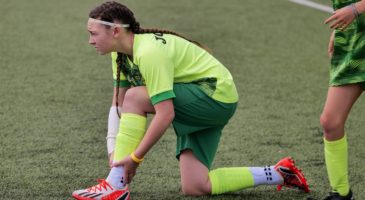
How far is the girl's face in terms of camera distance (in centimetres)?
343

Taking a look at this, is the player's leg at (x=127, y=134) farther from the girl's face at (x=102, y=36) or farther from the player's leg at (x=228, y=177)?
the player's leg at (x=228, y=177)

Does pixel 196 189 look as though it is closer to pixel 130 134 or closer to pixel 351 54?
pixel 130 134

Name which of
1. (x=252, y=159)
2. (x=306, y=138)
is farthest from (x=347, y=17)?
(x=306, y=138)

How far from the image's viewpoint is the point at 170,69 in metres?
3.37

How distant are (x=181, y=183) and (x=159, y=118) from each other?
0.62 m

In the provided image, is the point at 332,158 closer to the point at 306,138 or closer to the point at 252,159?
the point at 252,159

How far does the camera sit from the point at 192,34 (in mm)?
7629

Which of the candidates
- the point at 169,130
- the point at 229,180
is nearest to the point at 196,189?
the point at 229,180

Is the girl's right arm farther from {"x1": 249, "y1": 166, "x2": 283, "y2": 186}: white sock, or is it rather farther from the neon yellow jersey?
{"x1": 249, "y1": 166, "x2": 283, "y2": 186}: white sock

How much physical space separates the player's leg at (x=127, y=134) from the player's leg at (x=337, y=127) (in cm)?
76

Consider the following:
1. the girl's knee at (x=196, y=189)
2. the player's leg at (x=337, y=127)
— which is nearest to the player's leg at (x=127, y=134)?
the girl's knee at (x=196, y=189)

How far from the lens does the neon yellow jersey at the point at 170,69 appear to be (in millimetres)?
3311

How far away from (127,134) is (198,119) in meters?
0.34

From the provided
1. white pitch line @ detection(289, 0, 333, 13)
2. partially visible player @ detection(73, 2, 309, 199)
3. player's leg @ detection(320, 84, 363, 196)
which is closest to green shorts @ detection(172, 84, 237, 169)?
partially visible player @ detection(73, 2, 309, 199)
